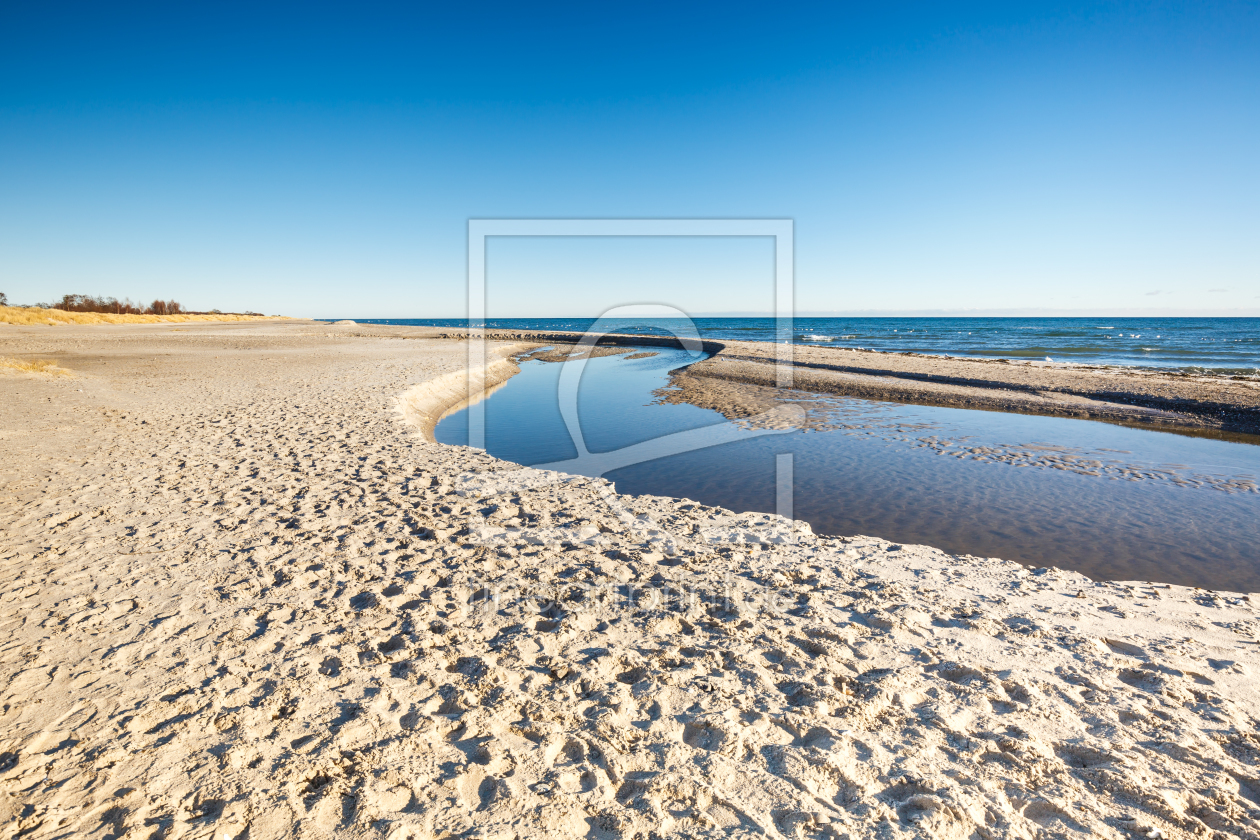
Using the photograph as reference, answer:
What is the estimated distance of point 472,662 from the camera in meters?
4.04

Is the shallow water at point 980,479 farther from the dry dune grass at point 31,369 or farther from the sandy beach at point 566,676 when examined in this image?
the dry dune grass at point 31,369

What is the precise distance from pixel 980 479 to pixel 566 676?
874cm

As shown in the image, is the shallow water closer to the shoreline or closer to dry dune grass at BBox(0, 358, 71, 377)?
the shoreline

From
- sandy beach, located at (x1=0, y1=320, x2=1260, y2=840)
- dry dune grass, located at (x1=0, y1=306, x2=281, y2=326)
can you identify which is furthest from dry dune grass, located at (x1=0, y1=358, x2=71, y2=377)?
dry dune grass, located at (x1=0, y1=306, x2=281, y2=326)

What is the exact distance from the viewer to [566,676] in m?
3.93

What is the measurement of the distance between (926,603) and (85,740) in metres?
5.98

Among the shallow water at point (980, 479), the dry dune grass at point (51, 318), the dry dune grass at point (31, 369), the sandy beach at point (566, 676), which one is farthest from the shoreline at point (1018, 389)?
the dry dune grass at point (51, 318)

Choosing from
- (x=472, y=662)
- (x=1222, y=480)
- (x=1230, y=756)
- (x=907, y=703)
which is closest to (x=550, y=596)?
(x=472, y=662)

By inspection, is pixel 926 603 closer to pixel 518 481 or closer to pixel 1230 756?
pixel 1230 756

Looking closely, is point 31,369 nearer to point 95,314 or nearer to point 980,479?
point 980,479

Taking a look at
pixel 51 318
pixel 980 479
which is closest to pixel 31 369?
pixel 980 479

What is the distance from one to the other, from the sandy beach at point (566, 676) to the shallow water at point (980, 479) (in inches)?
44.6

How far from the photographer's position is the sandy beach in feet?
9.30

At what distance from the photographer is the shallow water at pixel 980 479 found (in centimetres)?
684
